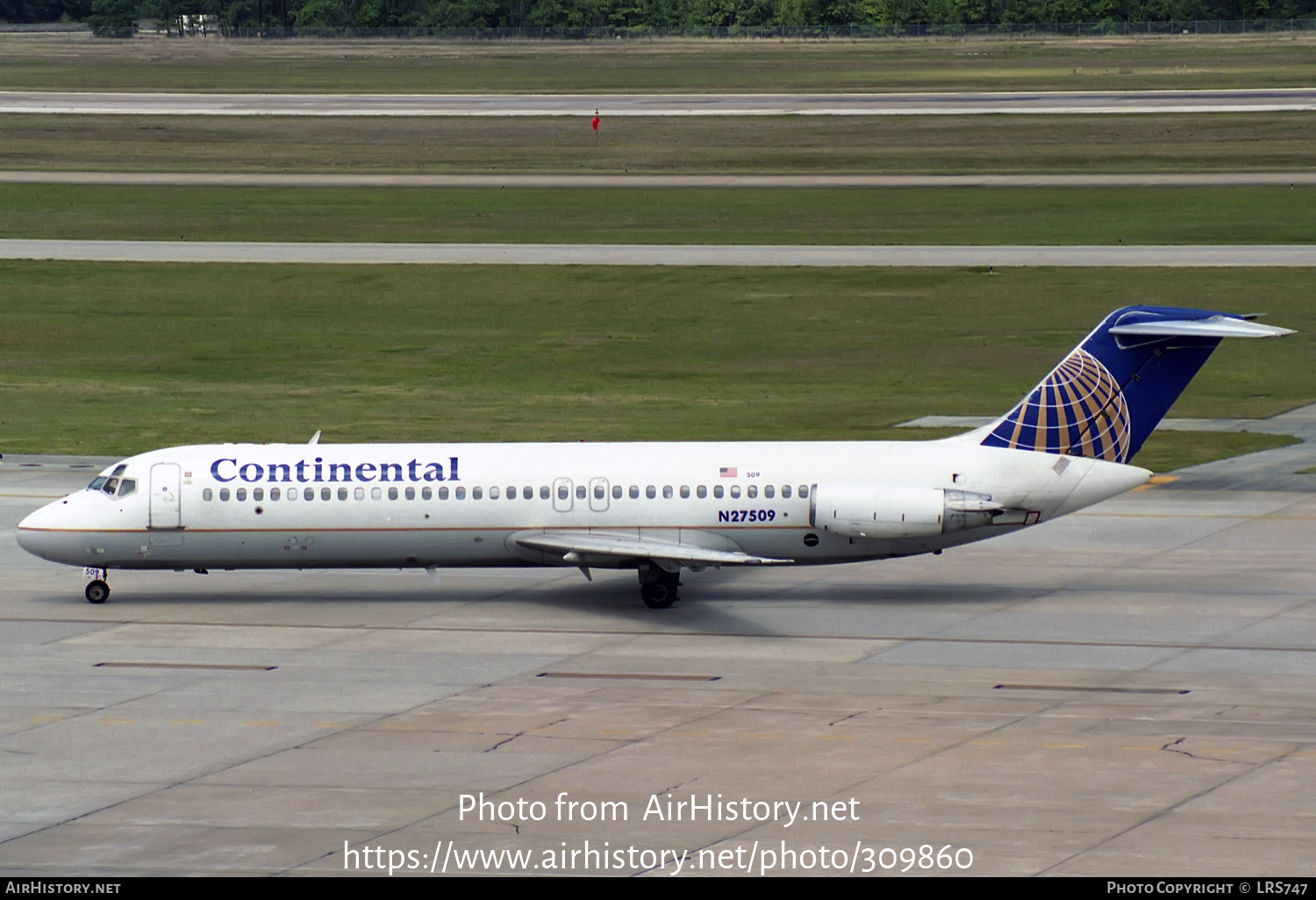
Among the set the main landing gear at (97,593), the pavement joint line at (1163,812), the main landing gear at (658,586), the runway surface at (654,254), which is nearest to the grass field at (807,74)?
the runway surface at (654,254)

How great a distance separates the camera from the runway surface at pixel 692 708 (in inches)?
916

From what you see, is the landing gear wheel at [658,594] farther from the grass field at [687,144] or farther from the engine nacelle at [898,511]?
the grass field at [687,144]

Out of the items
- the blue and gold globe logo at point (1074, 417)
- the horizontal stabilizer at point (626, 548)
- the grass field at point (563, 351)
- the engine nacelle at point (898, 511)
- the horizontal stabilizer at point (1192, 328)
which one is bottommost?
the grass field at point (563, 351)

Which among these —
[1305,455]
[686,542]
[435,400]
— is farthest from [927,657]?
[435,400]

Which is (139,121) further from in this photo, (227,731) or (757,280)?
(227,731)

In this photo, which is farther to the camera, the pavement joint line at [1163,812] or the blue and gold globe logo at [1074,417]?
the blue and gold globe logo at [1074,417]

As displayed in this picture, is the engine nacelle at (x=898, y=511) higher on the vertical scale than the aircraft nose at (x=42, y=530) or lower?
higher

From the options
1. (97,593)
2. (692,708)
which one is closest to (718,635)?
(692,708)

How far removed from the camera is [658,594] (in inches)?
1427

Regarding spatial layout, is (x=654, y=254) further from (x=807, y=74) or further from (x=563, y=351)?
(x=807, y=74)

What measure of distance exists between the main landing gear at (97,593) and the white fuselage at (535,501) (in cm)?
77

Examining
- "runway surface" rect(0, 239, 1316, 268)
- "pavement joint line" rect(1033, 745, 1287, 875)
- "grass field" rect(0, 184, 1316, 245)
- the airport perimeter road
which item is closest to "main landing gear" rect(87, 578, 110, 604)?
"pavement joint line" rect(1033, 745, 1287, 875)

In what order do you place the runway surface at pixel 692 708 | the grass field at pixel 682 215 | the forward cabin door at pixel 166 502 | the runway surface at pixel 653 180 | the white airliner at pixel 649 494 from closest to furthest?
the runway surface at pixel 692 708 < the white airliner at pixel 649 494 < the forward cabin door at pixel 166 502 < the grass field at pixel 682 215 < the runway surface at pixel 653 180
